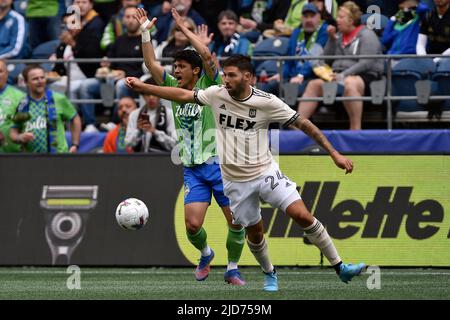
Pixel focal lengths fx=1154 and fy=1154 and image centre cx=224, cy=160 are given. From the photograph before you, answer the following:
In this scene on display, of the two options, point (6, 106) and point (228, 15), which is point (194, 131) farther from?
point (228, 15)

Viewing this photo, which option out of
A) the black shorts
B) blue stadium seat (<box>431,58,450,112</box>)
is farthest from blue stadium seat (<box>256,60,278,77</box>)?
blue stadium seat (<box>431,58,450,112</box>)

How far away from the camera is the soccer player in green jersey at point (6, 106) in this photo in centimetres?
1573

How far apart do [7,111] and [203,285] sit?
5.29m

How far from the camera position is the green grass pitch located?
410 inches

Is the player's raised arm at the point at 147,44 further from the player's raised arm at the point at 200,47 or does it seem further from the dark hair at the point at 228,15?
the dark hair at the point at 228,15

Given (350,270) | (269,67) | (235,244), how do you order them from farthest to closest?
1. (269,67)
2. (235,244)
3. (350,270)

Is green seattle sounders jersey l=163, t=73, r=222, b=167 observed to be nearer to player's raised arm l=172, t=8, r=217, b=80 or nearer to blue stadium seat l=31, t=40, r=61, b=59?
player's raised arm l=172, t=8, r=217, b=80

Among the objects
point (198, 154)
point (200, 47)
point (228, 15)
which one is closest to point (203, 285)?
point (198, 154)

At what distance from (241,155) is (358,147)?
4708 millimetres

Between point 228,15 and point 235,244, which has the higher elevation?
point 228,15

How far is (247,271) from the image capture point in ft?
45.8

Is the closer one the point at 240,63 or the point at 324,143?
the point at 324,143

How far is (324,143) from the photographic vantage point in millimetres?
10391
